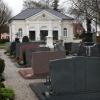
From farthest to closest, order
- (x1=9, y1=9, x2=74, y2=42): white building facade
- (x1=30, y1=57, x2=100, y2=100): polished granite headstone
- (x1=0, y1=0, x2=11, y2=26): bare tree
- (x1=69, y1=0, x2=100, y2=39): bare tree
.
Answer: (x1=0, y1=0, x2=11, y2=26): bare tree, (x1=9, y1=9, x2=74, y2=42): white building facade, (x1=69, y1=0, x2=100, y2=39): bare tree, (x1=30, y1=57, x2=100, y2=100): polished granite headstone

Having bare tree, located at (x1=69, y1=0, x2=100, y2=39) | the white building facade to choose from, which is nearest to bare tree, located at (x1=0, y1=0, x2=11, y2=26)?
the white building facade

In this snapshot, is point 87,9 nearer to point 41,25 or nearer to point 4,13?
point 41,25

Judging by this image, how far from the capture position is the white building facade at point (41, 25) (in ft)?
204

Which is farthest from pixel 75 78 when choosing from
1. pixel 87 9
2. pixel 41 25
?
pixel 41 25

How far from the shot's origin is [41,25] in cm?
6288

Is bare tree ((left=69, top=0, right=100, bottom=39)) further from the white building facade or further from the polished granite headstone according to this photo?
the polished granite headstone

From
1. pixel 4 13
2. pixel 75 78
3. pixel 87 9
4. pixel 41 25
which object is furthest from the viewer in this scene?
pixel 4 13

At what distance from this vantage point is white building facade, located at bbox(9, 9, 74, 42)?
6225cm

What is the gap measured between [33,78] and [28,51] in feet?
19.6

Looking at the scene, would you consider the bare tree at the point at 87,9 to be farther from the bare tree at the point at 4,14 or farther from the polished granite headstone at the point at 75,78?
the bare tree at the point at 4,14

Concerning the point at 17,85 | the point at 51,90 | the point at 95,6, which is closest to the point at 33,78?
the point at 17,85

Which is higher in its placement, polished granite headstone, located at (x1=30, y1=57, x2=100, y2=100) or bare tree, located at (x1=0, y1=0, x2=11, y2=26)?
bare tree, located at (x1=0, y1=0, x2=11, y2=26)

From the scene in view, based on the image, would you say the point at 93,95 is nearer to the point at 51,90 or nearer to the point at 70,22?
the point at 51,90

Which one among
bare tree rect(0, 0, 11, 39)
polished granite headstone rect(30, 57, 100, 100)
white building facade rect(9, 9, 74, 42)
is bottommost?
polished granite headstone rect(30, 57, 100, 100)
